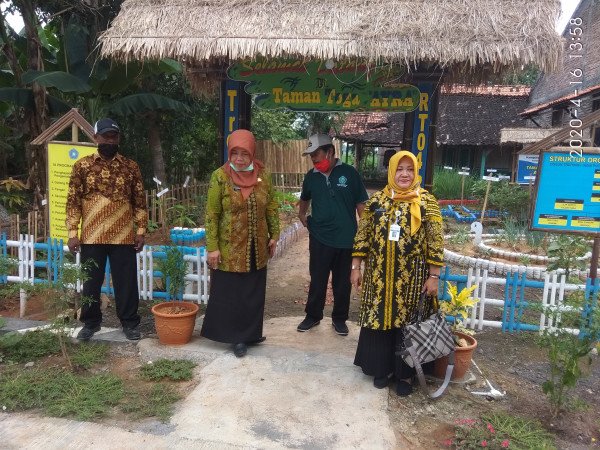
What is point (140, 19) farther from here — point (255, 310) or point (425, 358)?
point (425, 358)

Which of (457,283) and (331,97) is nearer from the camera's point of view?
(331,97)

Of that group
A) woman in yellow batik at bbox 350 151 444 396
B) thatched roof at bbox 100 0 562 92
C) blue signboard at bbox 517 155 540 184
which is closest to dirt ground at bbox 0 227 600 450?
woman in yellow batik at bbox 350 151 444 396

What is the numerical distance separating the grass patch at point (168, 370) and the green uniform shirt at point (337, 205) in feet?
5.10

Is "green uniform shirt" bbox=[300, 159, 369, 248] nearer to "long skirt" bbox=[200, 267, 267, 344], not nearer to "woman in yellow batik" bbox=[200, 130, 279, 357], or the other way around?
"woman in yellow batik" bbox=[200, 130, 279, 357]

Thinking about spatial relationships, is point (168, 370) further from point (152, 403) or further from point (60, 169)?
point (60, 169)

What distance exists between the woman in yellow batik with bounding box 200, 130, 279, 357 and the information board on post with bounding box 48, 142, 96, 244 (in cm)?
187

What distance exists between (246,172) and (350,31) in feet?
4.76

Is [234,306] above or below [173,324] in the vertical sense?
above

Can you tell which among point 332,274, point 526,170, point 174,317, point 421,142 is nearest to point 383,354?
point 332,274

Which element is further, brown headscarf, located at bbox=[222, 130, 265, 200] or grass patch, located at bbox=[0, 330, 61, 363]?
grass patch, located at bbox=[0, 330, 61, 363]

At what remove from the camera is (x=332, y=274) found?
436 centimetres

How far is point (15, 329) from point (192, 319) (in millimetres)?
1740

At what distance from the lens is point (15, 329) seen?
→ 4.36 m

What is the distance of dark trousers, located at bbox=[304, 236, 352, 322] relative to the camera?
4277 mm
